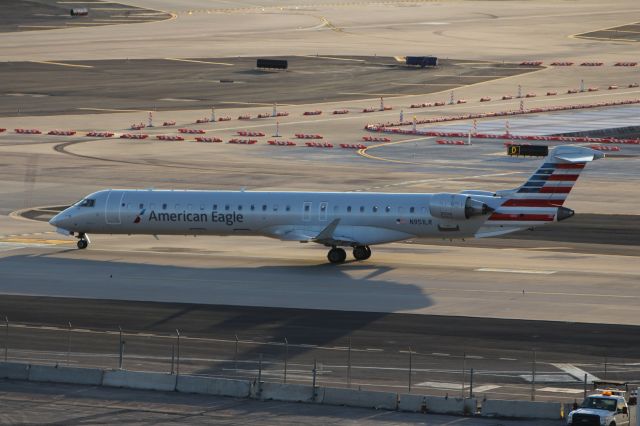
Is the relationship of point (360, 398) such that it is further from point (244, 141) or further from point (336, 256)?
point (244, 141)

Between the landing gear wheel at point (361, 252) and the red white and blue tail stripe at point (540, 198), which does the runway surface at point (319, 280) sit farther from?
the red white and blue tail stripe at point (540, 198)

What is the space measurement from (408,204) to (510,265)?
597cm

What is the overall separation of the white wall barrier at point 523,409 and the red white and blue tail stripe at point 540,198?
2523 centimetres

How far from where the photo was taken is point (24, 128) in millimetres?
130375

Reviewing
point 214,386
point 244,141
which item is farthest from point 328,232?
point 244,141

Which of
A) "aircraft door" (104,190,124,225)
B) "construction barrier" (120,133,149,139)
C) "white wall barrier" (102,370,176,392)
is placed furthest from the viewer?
"construction barrier" (120,133,149,139)

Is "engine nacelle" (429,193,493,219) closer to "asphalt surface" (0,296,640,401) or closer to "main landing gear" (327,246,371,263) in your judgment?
"main landing gear" (327,246,371,263)

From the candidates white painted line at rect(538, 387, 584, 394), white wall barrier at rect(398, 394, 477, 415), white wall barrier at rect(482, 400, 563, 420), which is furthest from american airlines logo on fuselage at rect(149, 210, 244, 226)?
white wall barrier at rect(482, 400, 563, 420)

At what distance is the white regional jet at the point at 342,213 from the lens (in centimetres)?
6962

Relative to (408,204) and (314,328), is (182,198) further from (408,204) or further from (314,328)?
(314,328)

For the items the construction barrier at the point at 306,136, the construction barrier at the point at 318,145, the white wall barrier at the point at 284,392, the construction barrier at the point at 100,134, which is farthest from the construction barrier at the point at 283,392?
the construction barrier at the point at 100,134

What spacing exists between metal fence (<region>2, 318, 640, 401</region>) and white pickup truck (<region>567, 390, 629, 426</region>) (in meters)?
4.09

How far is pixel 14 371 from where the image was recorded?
161 feet

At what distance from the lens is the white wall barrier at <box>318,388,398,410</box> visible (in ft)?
151
